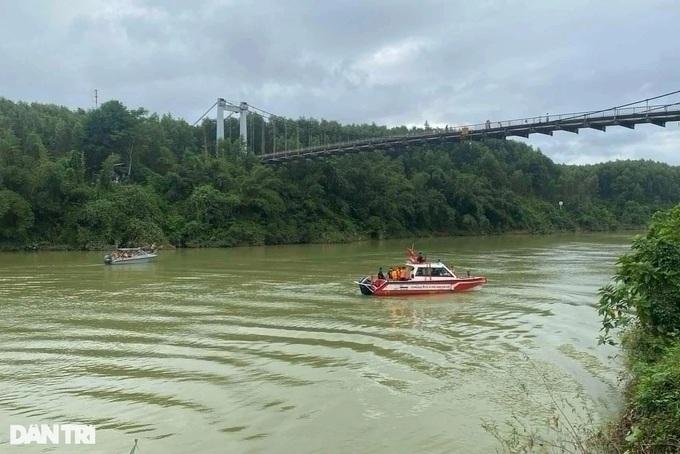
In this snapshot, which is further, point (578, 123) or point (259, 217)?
point (259, 217)

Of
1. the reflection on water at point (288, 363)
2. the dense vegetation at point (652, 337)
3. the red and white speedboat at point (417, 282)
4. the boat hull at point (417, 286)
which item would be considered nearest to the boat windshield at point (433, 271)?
the red and white speedboat at point (417, 282)

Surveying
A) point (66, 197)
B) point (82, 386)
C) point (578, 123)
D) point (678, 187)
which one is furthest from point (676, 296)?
point (678, 187)

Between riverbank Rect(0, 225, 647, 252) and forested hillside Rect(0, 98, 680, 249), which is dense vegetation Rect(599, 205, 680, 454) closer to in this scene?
riverbank Rect(0, 225, 647, 252)

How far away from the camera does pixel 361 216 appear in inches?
2953

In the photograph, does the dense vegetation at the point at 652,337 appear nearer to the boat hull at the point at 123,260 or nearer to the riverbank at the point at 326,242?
the boat hull at the point at 123,260

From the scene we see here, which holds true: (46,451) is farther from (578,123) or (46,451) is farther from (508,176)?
(508,176)

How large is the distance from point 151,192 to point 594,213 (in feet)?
255

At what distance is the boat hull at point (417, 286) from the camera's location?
24.7m

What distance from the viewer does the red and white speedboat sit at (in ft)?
81.0

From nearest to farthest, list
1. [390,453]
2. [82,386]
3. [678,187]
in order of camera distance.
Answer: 1. [390,453]
2. [82,386]
3. [678,187]

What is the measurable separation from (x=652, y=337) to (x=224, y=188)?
5557 centimetres

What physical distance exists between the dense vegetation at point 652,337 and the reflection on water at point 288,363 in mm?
1514

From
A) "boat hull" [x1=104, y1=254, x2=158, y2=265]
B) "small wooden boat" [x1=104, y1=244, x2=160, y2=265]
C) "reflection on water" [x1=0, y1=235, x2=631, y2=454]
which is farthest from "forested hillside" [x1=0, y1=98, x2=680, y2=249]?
"reflection on water" [x1=0, y1=235, x2=631, y2=454]

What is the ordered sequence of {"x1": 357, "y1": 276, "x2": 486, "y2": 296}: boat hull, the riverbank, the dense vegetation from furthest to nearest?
1. the riverbank
2. {"x1": 357, "y1": 276, "x2": 486, "y2": 296}: boat hull
3. the dense vegetation
